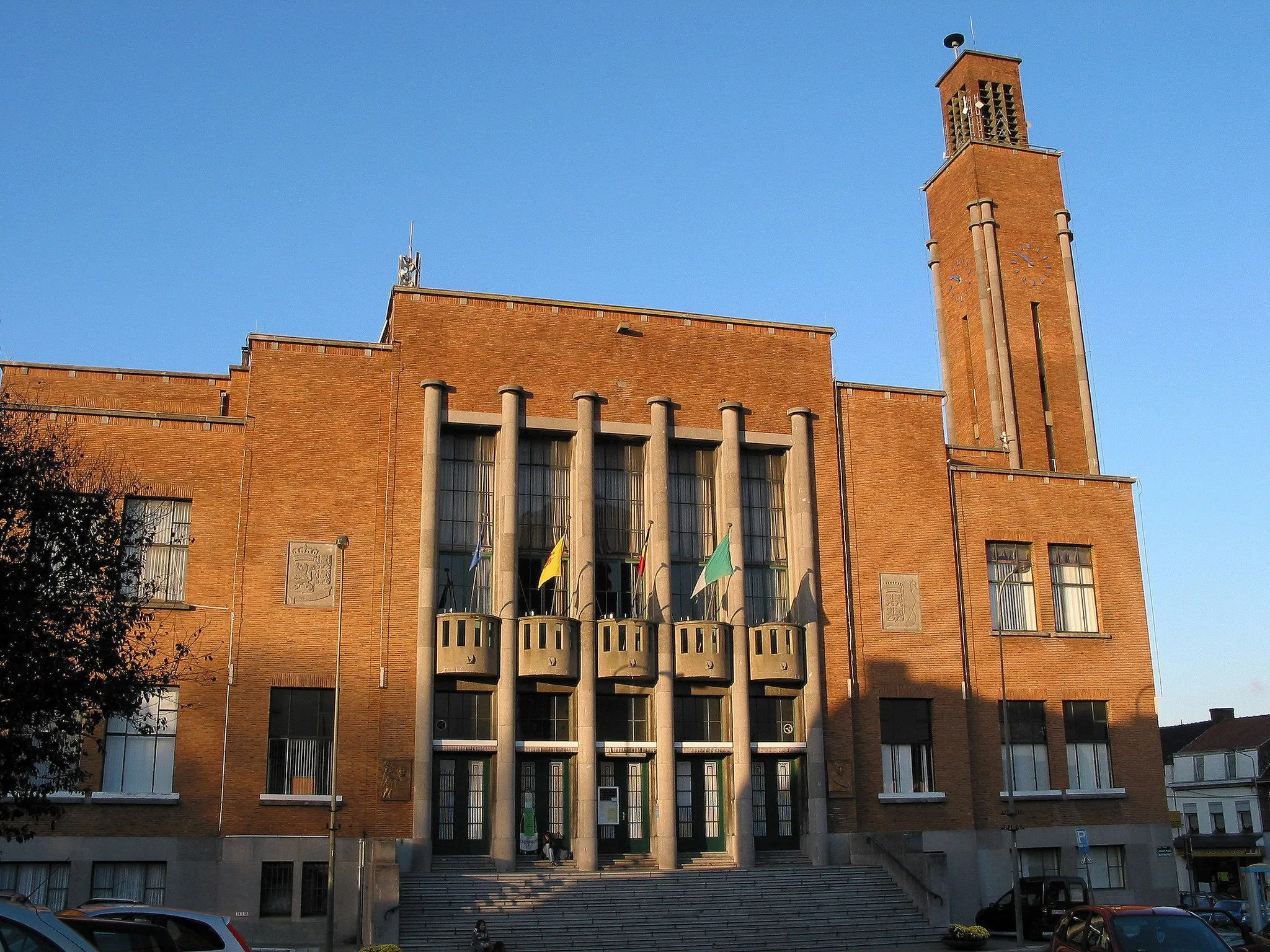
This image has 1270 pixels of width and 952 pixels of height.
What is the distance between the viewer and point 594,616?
35188 mm

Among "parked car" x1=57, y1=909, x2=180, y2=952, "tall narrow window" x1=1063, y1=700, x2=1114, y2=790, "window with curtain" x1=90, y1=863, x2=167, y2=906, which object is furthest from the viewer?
"tall narrow window" x1=1063, y1=700, x2=1114, y2=790

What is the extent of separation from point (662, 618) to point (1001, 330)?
18898 mm

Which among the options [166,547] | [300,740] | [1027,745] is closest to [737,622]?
[1027,745]

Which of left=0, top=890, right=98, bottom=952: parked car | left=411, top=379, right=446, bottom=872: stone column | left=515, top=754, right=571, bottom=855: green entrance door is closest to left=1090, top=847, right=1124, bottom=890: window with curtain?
left=515, top=754, right=571, bottom=855: green entrance door

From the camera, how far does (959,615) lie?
39.3m

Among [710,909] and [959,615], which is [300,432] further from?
[959,615]

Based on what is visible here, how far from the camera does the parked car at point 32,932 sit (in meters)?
10.8

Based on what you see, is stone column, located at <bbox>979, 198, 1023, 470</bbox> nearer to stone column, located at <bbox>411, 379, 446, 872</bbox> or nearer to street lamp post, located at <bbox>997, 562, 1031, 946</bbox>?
street lamp post, located at <bbox>997, 562, 1031, 946</bbox>

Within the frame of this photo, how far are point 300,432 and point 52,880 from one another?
492 inches

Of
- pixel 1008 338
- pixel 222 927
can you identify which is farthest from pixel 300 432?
pixel 1008 338

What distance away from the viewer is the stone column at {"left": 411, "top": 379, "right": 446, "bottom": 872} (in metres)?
32.4

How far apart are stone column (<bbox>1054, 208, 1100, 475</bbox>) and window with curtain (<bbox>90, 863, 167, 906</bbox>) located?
105 feet

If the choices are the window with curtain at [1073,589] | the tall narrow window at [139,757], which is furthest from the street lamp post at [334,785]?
the window with curtain at [1073,589]

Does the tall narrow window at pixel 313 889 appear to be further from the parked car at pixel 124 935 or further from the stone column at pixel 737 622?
the parked car at pixel 124 935
